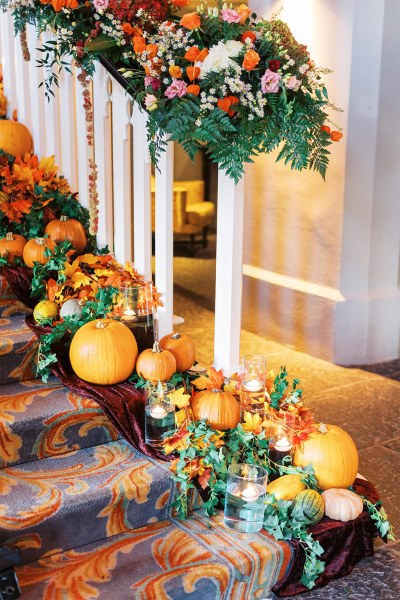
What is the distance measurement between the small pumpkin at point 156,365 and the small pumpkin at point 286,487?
0.63 metres

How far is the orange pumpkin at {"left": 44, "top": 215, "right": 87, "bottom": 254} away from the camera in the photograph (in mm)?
3912

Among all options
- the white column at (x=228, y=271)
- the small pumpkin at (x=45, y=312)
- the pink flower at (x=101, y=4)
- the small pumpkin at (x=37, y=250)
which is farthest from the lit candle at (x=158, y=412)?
the pink flower at (x=101, y=4)

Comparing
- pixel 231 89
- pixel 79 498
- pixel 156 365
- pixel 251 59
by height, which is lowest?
pixel 79 498

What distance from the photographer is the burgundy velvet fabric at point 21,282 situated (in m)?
3.70

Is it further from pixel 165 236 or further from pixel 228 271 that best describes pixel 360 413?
pixel 165 236

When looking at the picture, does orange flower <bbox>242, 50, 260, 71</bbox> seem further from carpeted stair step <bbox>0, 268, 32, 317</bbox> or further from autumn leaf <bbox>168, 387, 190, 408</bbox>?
carpeted stair step <bbox>0, 268, 32, 317</bbox>

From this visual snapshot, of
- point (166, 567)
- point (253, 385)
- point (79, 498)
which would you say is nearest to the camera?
point (166, 567)

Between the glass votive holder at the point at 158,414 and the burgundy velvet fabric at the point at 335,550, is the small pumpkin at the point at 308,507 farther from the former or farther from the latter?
the glass votive holder at the point at 158,414

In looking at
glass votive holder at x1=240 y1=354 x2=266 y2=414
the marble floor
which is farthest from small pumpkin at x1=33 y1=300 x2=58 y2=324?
the marble floor

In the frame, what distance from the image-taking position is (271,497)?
112 inches

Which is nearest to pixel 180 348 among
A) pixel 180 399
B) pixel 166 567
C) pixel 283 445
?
pixel 180 399

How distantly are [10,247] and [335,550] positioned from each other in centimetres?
212

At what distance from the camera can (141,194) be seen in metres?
3.64

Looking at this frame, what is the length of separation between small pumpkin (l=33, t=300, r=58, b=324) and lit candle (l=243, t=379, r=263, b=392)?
933 mm
